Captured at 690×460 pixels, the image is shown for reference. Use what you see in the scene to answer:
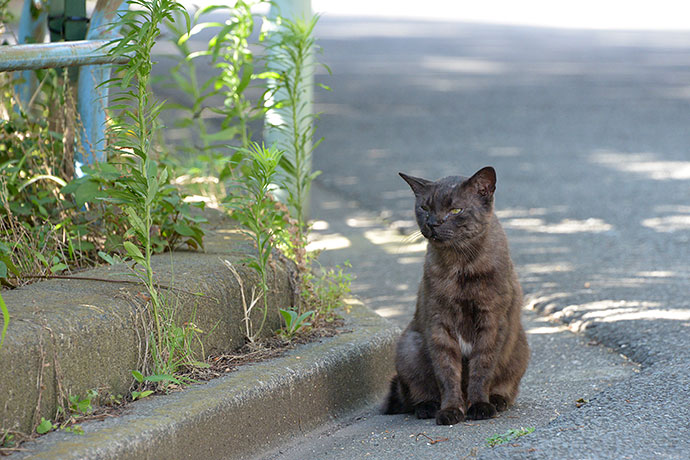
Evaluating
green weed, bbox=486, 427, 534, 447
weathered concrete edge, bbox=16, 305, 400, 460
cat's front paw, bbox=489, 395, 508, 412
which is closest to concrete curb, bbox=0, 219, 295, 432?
weathered concrete edge, bbox=16, 305, 400, 460

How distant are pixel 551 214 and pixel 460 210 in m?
3.28

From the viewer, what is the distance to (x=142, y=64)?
8.93 ft

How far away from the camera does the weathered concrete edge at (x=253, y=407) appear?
2457mm

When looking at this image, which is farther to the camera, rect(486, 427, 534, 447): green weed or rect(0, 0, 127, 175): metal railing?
rect(0, 0, 127, 175): metal railing

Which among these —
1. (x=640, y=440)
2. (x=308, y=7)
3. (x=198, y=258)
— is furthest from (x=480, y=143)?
(x=640, y=440)

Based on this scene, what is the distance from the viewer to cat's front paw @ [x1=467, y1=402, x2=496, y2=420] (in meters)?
3.12

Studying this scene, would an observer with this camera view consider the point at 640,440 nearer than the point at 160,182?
Yes

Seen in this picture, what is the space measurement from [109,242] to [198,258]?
35 cm

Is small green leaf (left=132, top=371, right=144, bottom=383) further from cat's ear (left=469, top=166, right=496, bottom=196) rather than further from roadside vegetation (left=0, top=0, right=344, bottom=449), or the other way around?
cat's ear (left=469, top=166, right=496, bottom=196)

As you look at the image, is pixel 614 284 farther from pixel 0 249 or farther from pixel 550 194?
pixel 0 249

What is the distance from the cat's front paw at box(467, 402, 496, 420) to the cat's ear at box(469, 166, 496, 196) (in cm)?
78

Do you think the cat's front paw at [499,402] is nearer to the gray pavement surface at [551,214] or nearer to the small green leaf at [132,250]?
the gray pavement surface at [551,214]

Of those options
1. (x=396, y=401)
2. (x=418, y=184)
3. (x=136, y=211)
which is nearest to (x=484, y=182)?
(x=418, y=184)

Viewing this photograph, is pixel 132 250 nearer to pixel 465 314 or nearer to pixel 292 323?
pixel 292 323
